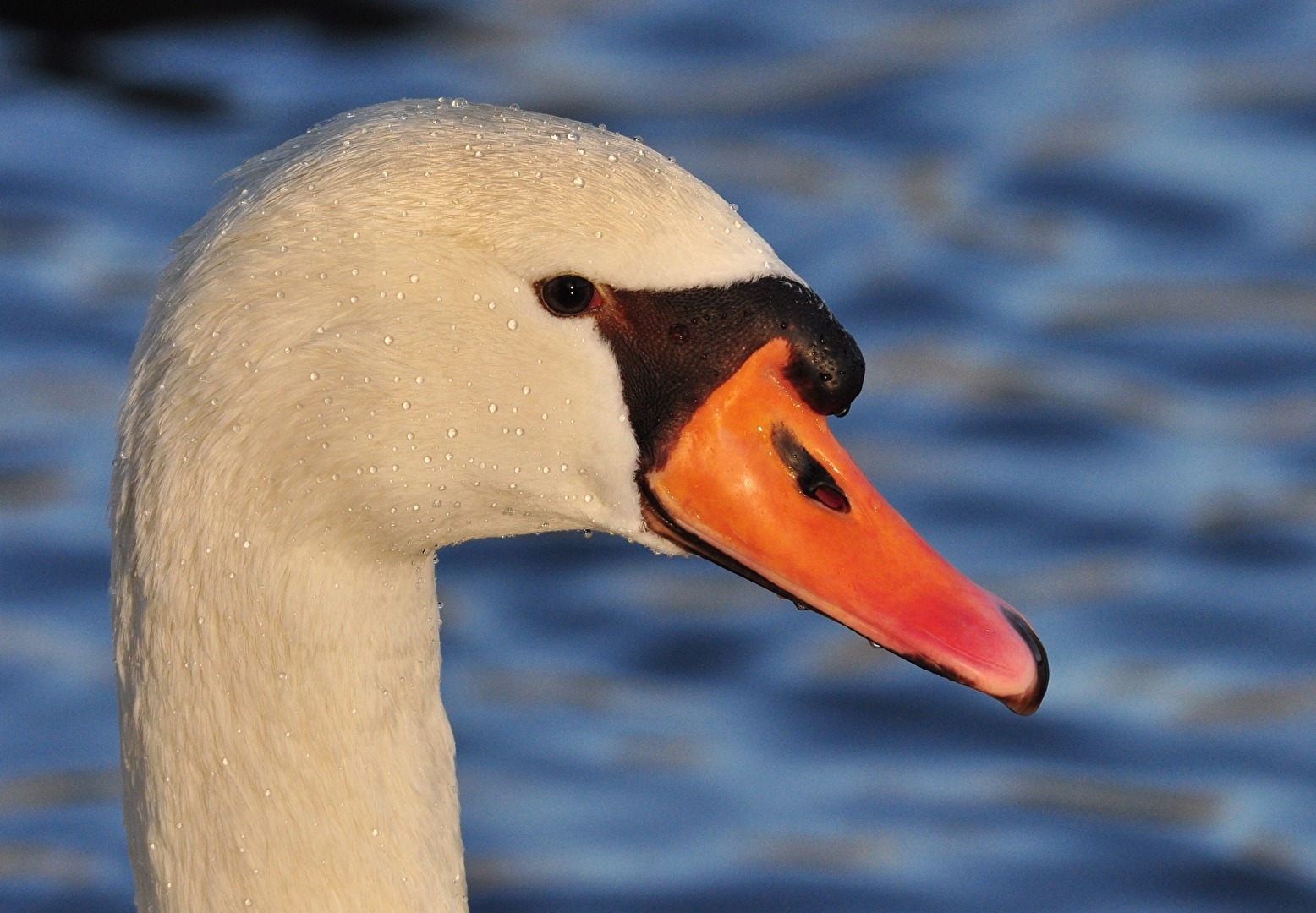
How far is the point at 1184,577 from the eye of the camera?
7.22 metres

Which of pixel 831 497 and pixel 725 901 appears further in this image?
pixel 725 901

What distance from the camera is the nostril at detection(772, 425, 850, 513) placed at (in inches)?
136

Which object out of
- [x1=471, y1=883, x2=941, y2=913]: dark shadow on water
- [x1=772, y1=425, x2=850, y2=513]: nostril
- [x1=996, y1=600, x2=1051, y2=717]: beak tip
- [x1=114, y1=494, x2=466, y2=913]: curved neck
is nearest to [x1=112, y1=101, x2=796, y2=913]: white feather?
[x1=114, y1=494, x2=466, y2=913]: curved neck

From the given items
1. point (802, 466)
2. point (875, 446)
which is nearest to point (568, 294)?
point (802, 466)

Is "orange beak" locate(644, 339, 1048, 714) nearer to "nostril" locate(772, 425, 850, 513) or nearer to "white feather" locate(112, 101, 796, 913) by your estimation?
"nostril" locate(772, 425, 850, 513)

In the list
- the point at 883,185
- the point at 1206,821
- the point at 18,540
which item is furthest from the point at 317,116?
the point at 1206,821

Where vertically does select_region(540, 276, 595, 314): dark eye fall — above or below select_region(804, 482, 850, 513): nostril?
above

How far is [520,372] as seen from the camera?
3369mm

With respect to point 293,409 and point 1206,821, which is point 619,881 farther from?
point 293,409

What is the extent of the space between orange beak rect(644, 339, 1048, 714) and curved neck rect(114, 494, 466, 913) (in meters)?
0.43

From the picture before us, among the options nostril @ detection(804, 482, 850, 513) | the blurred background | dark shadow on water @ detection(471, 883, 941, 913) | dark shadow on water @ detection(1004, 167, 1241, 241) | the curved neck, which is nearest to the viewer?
the curved neck

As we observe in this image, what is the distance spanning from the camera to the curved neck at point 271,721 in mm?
3359

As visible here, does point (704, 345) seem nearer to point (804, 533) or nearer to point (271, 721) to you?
point (804, 533)

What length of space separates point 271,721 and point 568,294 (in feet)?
2.41
